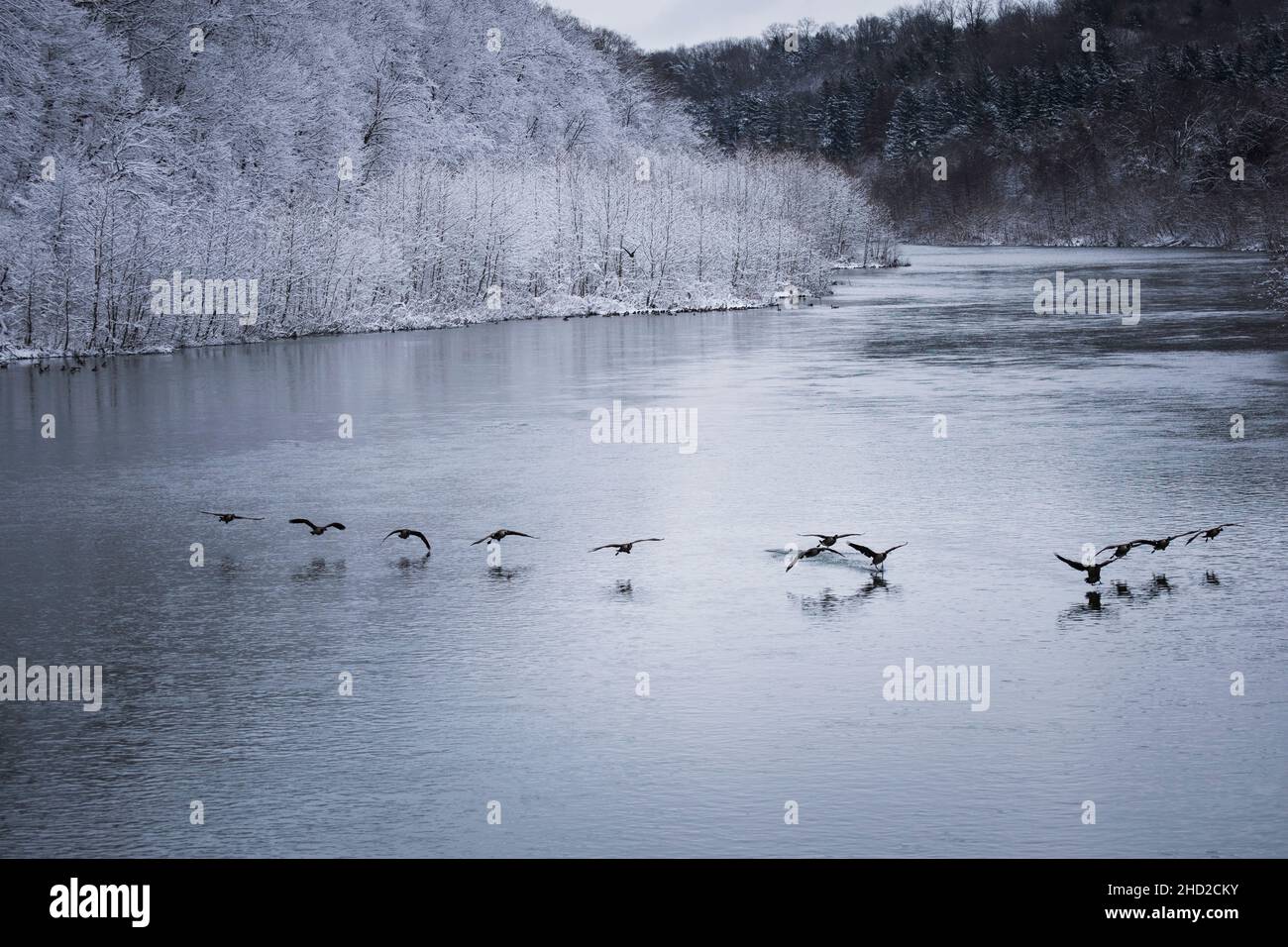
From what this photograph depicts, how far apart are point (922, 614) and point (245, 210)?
35744 mm

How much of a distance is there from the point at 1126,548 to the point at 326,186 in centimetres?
4419

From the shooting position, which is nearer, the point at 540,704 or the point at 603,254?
the point at 540,704

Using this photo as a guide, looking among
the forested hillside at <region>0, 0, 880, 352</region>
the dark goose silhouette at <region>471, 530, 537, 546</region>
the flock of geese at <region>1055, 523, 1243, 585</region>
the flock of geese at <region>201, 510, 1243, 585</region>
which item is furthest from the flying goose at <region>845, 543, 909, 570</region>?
the forested hillside at <region>0, 0, 880, 352</region>

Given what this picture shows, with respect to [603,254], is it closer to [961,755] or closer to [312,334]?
[312,334]

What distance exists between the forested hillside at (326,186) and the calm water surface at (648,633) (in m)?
13.2

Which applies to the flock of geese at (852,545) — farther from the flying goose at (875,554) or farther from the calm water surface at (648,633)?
the calm water surface at (648,633)

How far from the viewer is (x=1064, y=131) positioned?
144125mm

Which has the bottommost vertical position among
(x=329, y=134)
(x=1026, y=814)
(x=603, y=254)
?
(x=1026, y=814)

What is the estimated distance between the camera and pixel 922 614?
10.4 metres

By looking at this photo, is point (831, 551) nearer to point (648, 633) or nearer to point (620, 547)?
point (620, 547)

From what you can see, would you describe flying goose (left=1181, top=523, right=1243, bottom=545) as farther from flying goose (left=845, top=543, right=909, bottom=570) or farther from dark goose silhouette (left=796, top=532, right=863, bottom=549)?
dark goose silhouette (left=796, top=532, right=863, bottom=549)

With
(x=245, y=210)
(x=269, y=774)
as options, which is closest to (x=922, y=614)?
(x=269, y=774)

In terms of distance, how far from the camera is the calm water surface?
272 inches

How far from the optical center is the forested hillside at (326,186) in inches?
1372
